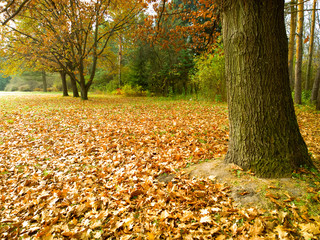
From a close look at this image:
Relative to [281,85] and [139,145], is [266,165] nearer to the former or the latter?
[281,85]

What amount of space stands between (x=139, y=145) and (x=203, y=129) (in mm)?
2142

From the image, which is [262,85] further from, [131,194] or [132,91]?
[132,91]

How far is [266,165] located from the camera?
2.46 metres

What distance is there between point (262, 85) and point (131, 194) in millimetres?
2397

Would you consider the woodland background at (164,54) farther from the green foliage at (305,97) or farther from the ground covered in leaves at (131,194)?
the ground covered in leaves at (131,194)

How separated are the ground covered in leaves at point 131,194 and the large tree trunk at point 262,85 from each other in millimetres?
323

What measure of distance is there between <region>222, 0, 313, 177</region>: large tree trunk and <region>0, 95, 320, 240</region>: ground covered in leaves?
323mm

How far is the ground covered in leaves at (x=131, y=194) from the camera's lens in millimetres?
1935

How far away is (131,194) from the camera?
8.55 feet

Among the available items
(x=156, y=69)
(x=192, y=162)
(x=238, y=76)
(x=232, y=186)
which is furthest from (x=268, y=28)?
(x=156, y=69)

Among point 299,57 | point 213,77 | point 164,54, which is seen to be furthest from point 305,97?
point 164,54

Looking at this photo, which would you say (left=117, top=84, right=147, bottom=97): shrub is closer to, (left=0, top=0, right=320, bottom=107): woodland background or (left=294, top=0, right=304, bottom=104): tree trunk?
(left=0, top=0, right=320, bottom=107): woodland background

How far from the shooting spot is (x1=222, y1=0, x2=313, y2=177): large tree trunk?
2.27 metres

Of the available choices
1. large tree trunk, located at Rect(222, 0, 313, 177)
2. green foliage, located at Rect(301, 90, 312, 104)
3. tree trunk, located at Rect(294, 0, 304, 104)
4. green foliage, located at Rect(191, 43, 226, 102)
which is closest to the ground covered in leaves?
large tree trunk, located at Rect(222, 0, 313, 177)
